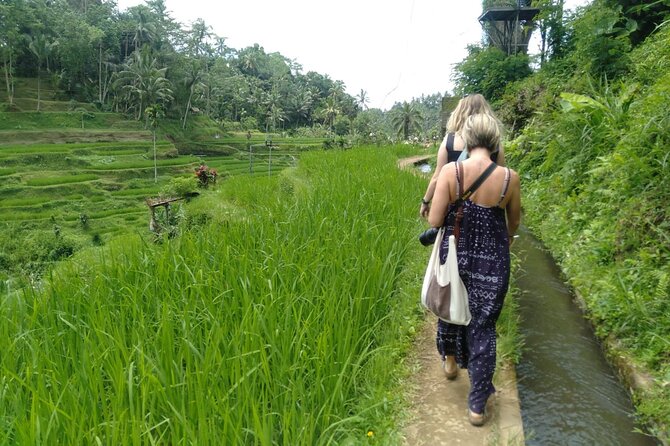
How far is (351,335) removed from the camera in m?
1.99

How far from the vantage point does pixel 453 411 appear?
189cm

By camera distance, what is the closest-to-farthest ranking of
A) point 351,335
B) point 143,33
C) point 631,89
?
point 351,335
point 631,89
point 143,33

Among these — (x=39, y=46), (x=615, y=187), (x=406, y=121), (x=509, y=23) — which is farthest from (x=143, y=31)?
(x=615, y=187)

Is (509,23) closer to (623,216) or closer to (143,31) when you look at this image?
(623,216)

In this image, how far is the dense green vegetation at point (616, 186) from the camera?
2318 millimetres

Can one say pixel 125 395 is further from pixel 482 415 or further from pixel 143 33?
pixel 143 33

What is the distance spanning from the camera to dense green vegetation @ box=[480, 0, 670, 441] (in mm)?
2318

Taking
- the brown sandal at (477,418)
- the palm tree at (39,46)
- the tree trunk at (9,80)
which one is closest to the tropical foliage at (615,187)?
the brown sandal at (477,418)

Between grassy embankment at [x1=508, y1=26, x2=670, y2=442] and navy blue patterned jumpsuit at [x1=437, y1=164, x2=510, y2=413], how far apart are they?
68 cm

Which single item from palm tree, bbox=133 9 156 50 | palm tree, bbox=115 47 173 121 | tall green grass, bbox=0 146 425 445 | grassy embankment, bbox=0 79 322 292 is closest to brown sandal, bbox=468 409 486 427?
tall green grass, bbox=0 146 425 445

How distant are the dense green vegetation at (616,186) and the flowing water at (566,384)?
0.10 metres

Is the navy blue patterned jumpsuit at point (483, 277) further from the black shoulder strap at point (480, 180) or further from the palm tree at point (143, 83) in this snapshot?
the palm tree at point (143, 83)

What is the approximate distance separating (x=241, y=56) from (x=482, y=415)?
75921 millimetres

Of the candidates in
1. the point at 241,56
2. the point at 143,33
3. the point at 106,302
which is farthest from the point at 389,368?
the point at 241,56
